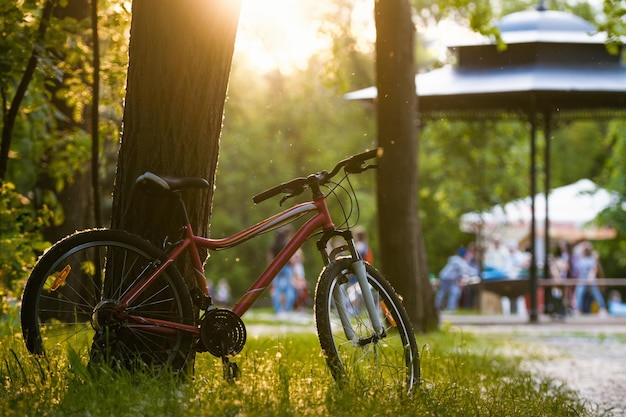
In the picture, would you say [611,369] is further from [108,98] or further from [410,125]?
[108,98]

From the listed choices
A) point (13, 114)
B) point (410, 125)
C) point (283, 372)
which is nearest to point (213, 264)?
point (410, 125)

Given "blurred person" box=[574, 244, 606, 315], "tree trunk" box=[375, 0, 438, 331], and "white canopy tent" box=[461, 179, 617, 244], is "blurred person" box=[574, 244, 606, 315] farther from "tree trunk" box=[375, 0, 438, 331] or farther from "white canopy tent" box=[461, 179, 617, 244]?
"tree trunk" box=[375, 0, 438, 331]

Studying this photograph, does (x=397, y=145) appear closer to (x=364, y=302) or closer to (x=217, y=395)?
(x=364, y=302)

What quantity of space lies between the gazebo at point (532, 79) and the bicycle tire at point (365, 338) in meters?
11.2

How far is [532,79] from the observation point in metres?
17.1

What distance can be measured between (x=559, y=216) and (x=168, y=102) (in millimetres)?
23393

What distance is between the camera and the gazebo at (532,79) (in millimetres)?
16953

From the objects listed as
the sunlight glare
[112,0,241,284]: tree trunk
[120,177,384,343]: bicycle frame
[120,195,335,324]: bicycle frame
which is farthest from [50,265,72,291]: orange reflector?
the sunlight glare

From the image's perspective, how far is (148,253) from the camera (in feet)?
17.1

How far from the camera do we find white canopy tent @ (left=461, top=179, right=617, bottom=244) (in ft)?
92.2

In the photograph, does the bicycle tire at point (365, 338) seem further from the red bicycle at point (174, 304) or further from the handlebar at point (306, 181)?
the handlebar at point (306, 181)

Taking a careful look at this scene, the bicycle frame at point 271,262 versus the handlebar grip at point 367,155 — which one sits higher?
the handlebar grip at point 367,155

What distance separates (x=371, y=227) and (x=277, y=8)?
26811 millimetres

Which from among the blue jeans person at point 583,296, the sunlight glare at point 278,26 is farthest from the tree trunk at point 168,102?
the blue jeans person at point 583,296
